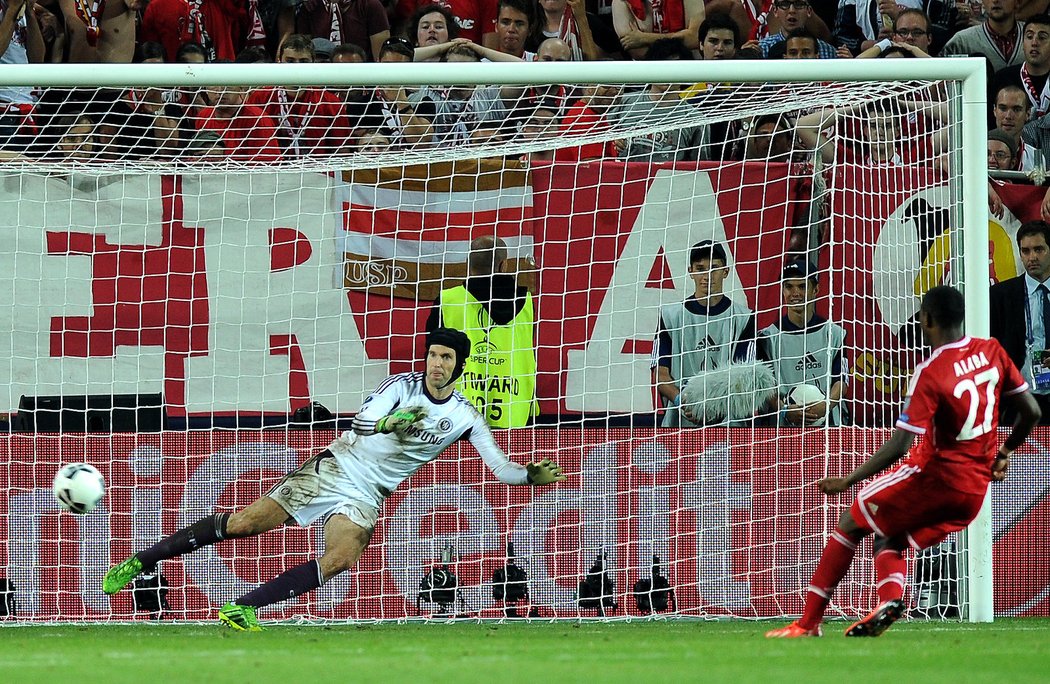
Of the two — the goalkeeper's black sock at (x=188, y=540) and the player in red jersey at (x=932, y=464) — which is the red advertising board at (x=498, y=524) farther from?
the player in red jersey at (x=932, y=464)

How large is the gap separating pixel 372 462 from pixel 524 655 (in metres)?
2.76

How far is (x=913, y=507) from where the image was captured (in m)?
6.80

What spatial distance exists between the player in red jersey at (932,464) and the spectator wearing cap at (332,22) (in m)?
5.85

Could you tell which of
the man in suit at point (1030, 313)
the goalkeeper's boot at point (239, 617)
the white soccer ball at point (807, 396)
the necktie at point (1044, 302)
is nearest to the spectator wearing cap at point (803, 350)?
the white soccer ball at point (807, 396)

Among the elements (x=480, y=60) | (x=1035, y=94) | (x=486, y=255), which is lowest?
(x=486, y=255)

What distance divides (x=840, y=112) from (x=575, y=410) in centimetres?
251

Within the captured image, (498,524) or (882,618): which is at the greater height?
(498,524)

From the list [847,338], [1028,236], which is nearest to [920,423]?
[847,338]

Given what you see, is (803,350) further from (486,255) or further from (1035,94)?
(1035,94)

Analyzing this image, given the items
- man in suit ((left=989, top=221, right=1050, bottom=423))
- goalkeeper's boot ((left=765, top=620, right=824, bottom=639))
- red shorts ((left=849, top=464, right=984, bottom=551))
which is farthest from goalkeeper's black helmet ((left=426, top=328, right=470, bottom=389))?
man in suit ((left=989, top=221, right=1050, bottom=423))

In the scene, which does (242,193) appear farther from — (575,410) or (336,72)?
(575,410)

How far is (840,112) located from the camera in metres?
9.27

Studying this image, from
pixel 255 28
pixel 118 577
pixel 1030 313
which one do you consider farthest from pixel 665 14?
pixel 118 577

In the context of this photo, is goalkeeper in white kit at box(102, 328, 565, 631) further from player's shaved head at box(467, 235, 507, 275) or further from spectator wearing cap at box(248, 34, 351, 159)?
spectator wearing cap at box(248, 34, 351, 159)
